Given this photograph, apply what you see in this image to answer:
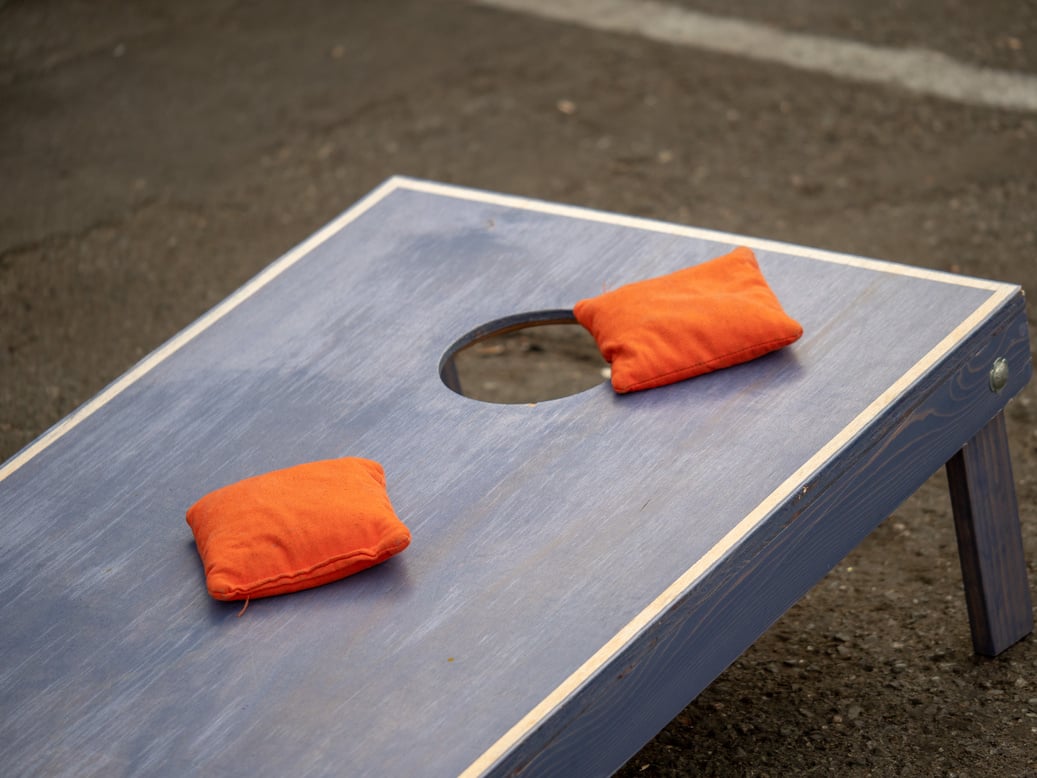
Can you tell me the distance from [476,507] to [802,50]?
9.40 ft

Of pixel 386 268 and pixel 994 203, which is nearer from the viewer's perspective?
pixel 386 268

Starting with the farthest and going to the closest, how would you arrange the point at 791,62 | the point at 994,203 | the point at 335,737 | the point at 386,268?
the point at 791,62 < the point at 994,203 < the point at 386,268 < the point at 335,737

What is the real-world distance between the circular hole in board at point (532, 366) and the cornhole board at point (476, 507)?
0.71 metres

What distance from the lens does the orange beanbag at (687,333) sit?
175 centimetres

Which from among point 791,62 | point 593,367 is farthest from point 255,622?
point 791,62

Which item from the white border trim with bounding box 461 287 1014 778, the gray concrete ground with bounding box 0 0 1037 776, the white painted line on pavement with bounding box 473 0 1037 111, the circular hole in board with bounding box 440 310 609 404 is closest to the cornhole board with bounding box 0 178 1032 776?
the white border trim with bounding box 461 287 1014 778

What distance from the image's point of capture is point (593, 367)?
115 inches

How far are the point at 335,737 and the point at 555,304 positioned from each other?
2.78 feet

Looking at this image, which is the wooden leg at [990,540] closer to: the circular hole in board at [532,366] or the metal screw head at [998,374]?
the metal screw head at [998,374]

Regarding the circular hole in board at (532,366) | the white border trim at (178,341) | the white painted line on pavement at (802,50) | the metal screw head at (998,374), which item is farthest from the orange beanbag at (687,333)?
the white painted line on pavement at (802,50)

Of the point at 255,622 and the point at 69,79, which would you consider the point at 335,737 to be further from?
the point at 69,79

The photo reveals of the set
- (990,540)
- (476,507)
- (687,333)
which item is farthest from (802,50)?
(476,507)

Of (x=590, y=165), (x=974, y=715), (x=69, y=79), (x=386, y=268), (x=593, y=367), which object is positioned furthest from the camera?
(x=69, y=79)

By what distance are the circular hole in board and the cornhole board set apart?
2.31ft
